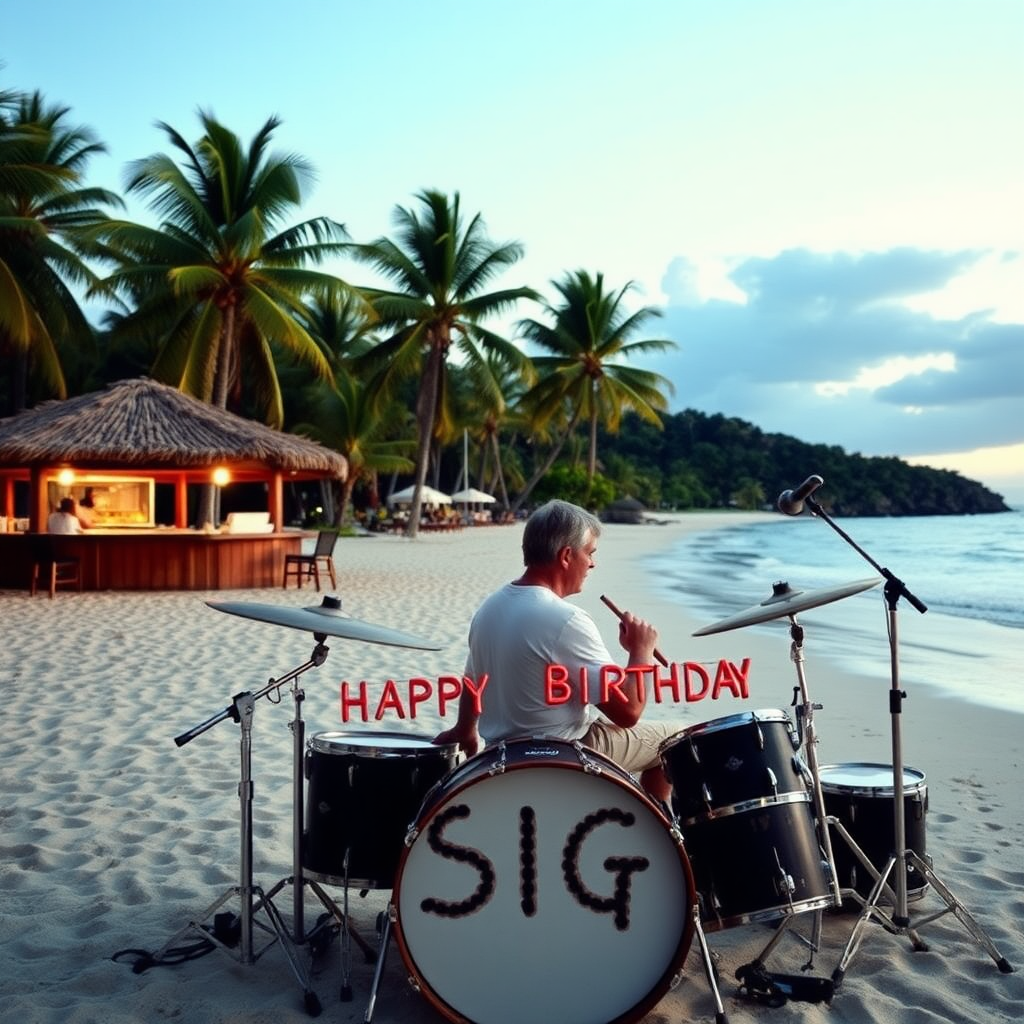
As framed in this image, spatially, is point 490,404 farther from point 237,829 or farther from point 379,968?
point 379,968

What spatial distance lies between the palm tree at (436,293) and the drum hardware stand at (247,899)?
23.4 metres

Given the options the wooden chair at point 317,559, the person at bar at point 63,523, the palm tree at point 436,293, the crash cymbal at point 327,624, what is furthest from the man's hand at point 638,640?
the palm tree at point 436,293

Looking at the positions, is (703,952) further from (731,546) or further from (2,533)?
(731,546)

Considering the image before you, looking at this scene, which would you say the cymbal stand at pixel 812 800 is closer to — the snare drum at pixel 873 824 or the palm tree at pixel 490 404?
the snare drum at pixel 873 824

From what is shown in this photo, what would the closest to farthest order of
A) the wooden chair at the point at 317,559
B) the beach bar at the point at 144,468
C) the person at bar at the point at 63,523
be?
the beach bar at the point at 144,468 < the person at bar at the point at 63,523 < the wooden chair at the point at 317,559

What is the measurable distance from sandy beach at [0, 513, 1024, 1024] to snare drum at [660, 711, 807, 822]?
0.56 feet

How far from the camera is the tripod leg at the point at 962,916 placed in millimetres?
2950

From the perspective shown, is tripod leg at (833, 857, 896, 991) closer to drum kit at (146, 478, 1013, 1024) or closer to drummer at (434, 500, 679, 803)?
drum kit at (146, 478, 1013, 1024)

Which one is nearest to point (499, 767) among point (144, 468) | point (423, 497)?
point (144, 468)

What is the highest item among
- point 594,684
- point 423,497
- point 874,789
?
point 423,497

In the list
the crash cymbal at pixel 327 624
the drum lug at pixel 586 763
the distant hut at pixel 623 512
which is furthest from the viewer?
the distant hut at pixel 623 512

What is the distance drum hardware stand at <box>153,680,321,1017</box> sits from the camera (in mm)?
2861

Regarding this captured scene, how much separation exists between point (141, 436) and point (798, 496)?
494 inches

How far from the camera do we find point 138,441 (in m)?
14.1
